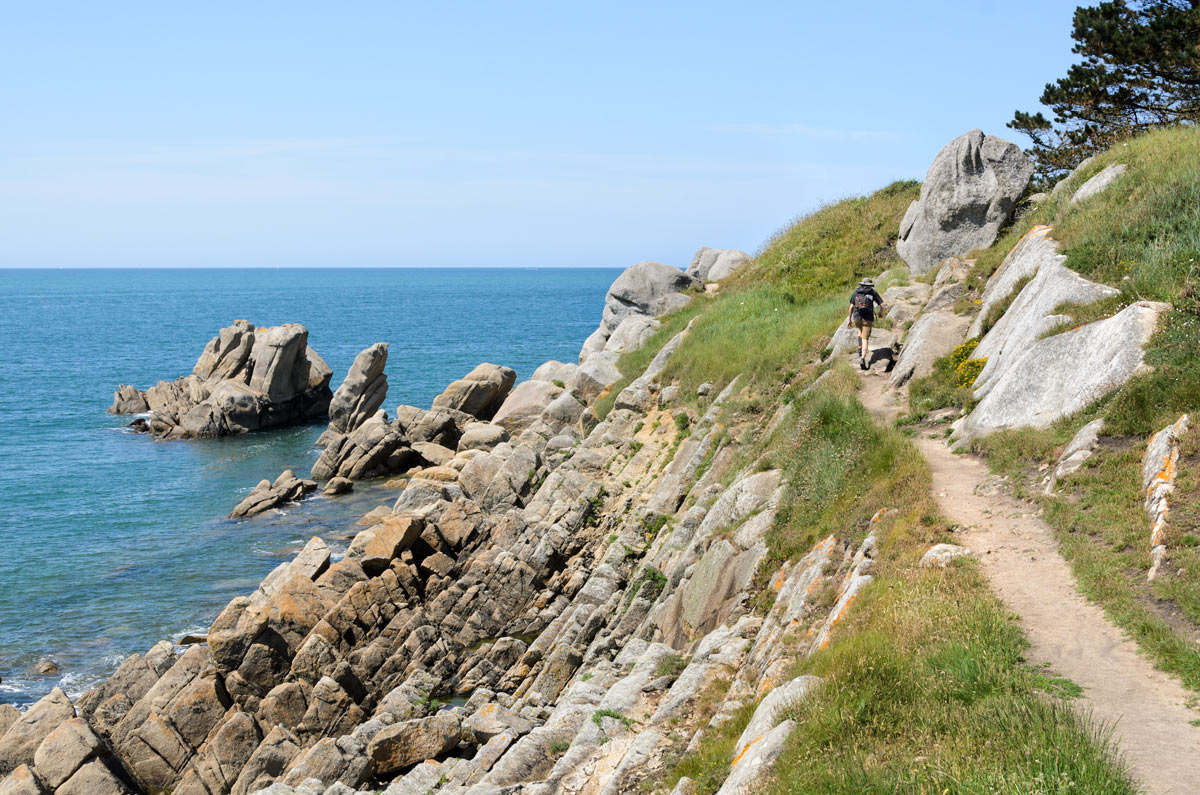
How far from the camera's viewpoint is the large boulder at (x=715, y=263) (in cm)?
4841

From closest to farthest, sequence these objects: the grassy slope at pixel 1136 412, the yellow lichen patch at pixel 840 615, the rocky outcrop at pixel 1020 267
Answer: the grassy slope at pixel 1136 412
the yellow lichen patch at pixel 840 615
the rocky outcrop at pixel 1020 267

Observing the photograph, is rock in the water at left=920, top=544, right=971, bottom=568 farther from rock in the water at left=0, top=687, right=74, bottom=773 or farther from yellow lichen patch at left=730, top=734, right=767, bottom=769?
rock in the water at left=0, top=687, right=74, bottom=773

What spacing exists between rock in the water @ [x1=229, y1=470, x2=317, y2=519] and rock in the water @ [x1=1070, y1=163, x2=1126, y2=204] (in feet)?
115

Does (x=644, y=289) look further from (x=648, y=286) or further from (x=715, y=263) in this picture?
(x=715, y=263)

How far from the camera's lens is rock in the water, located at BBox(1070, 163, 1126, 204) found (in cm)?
2192

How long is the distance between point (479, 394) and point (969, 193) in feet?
96.0

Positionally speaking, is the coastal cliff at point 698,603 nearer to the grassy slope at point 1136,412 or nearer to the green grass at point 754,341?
the green grass at point 754,341

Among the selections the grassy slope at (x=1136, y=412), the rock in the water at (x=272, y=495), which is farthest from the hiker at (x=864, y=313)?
the rock in the water at (x=272, y=495)

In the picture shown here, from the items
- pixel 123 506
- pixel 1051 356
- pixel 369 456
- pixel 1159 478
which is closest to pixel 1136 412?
pixel 1159 478

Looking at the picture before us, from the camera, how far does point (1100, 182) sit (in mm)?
22453

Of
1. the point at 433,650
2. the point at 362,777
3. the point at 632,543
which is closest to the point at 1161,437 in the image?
the point at 632,543

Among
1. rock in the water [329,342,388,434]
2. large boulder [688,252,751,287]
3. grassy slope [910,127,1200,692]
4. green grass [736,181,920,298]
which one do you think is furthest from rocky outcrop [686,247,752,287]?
grassy slope [910,127,1200,692]

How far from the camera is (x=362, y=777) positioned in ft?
57.2

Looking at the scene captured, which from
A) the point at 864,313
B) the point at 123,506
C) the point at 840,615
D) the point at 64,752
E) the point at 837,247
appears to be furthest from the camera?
the point at 123,506
